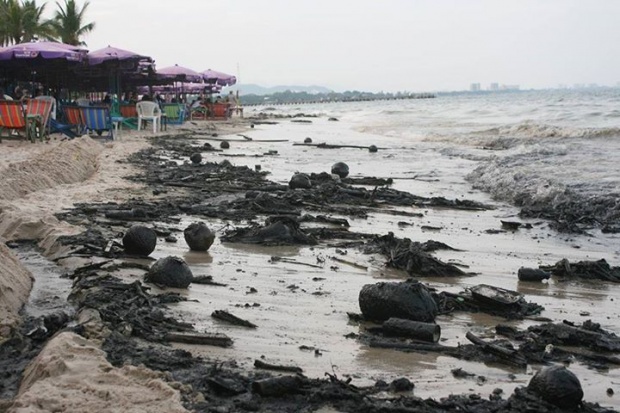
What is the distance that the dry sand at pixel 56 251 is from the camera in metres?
3.32

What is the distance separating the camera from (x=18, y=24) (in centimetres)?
3888

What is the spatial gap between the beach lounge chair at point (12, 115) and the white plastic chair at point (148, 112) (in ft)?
30.0

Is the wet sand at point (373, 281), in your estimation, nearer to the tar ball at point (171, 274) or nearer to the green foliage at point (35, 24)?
the tar ball at point (171, 274)

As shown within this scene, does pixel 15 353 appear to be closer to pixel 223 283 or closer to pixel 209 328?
pixel 209 328

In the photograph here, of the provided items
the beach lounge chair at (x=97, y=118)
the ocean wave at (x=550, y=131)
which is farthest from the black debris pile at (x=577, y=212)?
the ocean wave at (x=550, y=131)

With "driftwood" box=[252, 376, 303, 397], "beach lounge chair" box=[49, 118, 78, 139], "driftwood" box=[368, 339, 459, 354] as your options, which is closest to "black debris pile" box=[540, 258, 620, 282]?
"driftwood" box=[368, 339, 459, 354]

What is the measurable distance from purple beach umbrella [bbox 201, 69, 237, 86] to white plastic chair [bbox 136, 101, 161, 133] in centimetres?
1305

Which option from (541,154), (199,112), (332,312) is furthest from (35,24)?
(332,312)

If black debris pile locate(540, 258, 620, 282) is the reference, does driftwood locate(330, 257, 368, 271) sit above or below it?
above

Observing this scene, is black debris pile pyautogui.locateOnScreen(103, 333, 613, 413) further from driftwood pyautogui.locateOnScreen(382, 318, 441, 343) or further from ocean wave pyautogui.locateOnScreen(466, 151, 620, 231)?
ocean wave pyautogui.locateOnScreen(466, 151, 620, 231)

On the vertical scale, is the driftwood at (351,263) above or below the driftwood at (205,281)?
below

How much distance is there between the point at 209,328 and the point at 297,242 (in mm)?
3144

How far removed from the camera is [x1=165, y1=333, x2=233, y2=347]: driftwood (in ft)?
14.2

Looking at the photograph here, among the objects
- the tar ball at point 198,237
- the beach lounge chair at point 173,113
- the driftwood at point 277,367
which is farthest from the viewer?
the beach lounge chair at point 173,113
